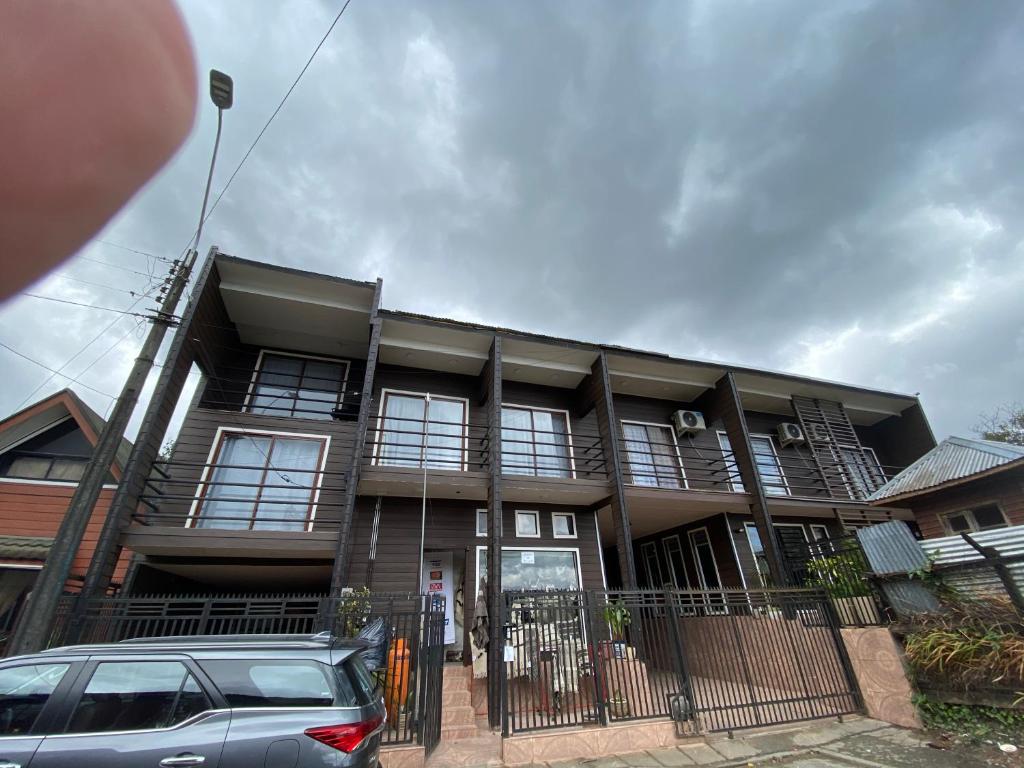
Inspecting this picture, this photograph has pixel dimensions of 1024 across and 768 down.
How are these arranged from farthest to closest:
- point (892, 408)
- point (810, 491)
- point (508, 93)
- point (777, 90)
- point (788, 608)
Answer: point (892, 408), point (810, 491), point (777, 90), point (508, 93), point (788, 608)

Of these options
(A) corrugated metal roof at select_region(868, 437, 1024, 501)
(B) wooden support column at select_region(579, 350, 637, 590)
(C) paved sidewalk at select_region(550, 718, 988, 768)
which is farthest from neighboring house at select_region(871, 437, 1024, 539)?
(B) wooden support column at select_region(579, 350, 637, 590)

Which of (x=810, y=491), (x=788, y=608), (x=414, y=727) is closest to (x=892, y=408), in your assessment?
(x=810, y=491)

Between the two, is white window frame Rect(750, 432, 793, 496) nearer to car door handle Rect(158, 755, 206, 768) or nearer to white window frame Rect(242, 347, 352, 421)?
white window frame Rect(242, 347, 352, 421)

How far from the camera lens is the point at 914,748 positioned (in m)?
5.50

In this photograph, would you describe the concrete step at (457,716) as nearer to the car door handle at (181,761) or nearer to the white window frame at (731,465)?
the car door handle at (181,761)

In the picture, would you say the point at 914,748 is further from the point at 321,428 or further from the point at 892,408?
the point at 892,408

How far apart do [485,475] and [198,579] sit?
6934 mm

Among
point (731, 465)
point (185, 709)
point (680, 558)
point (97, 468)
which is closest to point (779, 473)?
point (731, 465)

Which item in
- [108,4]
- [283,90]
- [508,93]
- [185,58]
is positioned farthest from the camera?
[508,93]

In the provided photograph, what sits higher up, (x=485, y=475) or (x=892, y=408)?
(x=892, y=408)

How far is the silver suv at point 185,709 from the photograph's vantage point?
3.00m

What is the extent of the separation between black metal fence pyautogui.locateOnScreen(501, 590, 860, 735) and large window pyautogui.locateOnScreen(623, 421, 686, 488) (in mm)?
4171

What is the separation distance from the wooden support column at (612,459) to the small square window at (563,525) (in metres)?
0.96

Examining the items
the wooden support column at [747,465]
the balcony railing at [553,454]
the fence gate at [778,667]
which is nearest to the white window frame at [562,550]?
the balcony railing at [553,454]
